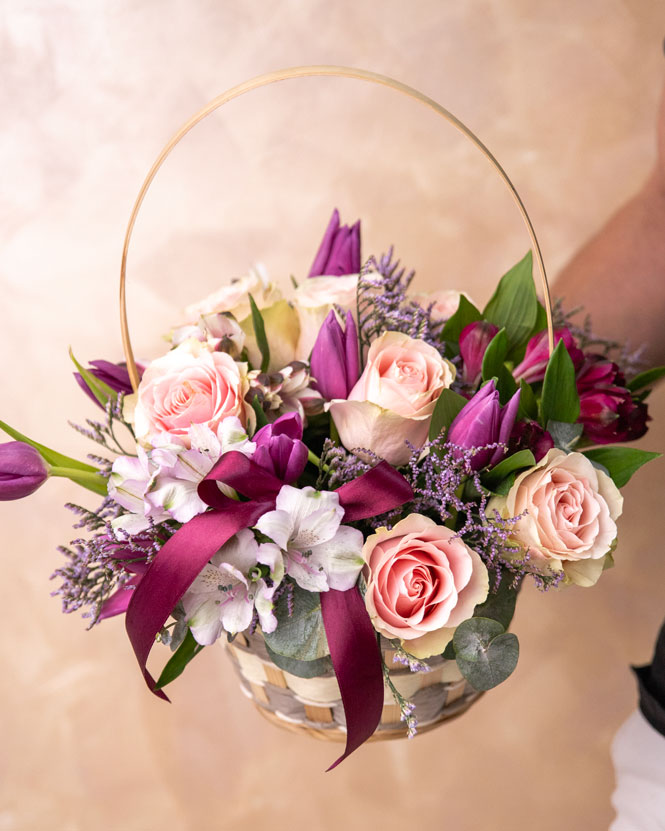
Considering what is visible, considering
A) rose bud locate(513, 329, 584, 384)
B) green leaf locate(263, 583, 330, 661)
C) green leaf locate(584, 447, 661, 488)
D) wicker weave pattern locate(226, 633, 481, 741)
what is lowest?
wicker weave pattern locate(226, 633, 481, 741)

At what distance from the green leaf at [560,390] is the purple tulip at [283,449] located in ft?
0.61

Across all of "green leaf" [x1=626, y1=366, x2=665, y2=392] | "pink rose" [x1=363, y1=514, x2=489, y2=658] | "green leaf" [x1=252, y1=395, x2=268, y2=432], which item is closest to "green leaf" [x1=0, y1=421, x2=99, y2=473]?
"green leaf" [x1=252, y1=395, x2=268, y2=432]

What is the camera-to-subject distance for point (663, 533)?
1104 mm

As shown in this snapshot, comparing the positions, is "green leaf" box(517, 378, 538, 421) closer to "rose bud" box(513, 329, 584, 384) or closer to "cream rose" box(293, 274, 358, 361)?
"rose bud" box(513, 329, 584, 384)

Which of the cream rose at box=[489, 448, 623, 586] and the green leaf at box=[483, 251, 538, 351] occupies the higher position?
the green leaf at box=[483, 251, 538, 351]

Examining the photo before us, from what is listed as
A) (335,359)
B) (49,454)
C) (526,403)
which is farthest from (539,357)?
(49,454)

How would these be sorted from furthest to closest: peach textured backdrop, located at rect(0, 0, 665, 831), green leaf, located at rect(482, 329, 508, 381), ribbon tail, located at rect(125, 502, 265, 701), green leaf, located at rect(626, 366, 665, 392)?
peach textured backdrop, located at rect(0, 0, 665, 831)
green leaf, located at rect(626, 366, 665, 392)
green leaf, located at rect(482, 329, 508, 381)
ribbon tail, located at rect(125, 502, 265, 701)

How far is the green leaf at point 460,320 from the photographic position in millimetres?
667

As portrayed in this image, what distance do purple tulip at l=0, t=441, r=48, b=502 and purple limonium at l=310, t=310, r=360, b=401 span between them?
215mm

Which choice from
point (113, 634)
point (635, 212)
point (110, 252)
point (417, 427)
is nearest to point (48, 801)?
point (113, 634)

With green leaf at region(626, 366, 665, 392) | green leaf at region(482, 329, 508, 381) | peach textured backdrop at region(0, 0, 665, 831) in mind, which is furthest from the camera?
peach textured backdrop at region(0, 0, 665, 831)

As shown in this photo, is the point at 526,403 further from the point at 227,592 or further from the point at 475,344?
the point at 227,592

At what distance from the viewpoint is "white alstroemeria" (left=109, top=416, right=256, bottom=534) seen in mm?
521

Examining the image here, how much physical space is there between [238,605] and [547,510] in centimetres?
22
